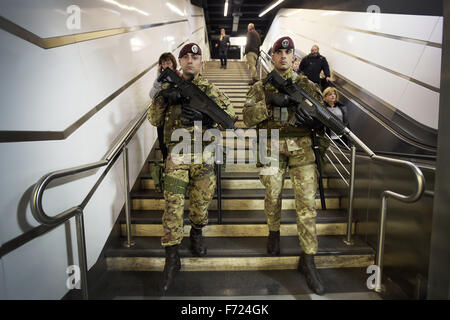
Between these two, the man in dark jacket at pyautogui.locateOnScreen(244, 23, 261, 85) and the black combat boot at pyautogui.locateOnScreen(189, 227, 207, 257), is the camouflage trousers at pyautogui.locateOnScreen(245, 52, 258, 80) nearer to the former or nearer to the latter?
the man in dark jacket at pyautogui.locateOnScreen(244, 23, 261, 85)

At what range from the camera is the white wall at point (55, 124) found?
1.19m

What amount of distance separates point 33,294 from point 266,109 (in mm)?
1777

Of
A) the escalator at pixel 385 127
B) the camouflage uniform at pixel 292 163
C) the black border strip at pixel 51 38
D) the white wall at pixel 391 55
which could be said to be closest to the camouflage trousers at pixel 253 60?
the white wall at pixel 391 55

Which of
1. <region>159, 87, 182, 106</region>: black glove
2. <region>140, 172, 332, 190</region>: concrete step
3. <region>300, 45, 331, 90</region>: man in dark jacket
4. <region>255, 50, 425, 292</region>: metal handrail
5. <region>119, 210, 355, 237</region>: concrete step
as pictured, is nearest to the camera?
<region>255, 50, 425, 292</region>: metal handrail

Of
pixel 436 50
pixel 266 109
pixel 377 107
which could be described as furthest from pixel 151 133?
pixel 436 50

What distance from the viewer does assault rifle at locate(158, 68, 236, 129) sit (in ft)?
5.86

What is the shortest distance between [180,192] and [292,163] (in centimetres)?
89

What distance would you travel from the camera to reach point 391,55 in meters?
3.28

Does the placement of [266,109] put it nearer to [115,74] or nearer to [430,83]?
[115,74]

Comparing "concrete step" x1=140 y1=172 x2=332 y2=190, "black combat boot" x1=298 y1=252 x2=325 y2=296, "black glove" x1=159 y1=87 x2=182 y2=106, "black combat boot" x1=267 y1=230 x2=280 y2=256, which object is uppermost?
"black glove" x1=159 y1=87 x2=182 y2=106

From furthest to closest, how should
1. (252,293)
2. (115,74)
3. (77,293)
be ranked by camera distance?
(115,74) < (252,293) < (77,293)

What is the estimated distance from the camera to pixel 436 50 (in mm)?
2520

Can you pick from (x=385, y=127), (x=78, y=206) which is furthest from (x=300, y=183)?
(x=385, y=127)

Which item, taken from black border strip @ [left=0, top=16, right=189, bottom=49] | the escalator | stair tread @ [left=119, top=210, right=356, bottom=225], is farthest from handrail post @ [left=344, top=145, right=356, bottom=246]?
black border strip @ [left=0, top=16, right=189, bottom=49]
